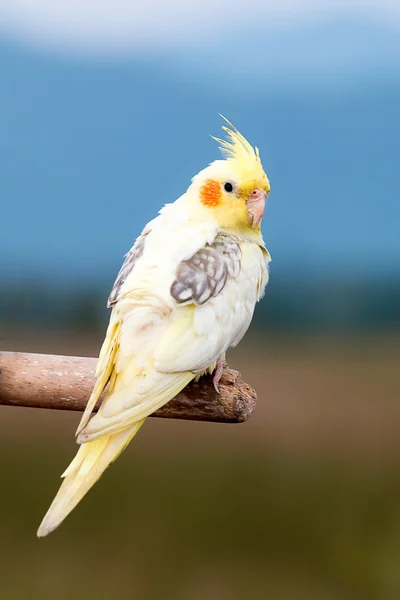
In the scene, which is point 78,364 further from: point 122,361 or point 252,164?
point 252,164

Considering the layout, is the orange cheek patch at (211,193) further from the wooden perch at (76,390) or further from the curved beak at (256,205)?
the wooden perch at (76,390)

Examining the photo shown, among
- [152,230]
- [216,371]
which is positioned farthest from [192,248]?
[216,371]

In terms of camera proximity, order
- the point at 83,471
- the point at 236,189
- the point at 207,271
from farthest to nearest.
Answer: the point at 236,189, the point at 207,271, the point at 83,471

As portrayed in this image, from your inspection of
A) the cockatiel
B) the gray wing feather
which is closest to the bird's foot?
the cockatiel

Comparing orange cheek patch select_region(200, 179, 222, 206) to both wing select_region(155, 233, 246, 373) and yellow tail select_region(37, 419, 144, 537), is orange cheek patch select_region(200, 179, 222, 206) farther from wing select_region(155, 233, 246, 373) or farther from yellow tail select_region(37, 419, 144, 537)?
yellow tail select_region(37, 419, 144, 537)

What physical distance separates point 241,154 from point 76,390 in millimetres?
584

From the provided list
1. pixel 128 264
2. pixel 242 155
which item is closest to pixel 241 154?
pixel 242 155

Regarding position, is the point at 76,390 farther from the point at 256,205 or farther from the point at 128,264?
the point at 256,205

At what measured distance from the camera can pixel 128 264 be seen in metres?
1.60

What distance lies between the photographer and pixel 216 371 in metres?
1.58

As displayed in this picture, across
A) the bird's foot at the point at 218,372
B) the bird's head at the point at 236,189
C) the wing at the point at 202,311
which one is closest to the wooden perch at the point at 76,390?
the bird's foot at the point at 218,372

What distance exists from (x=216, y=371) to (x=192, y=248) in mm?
249

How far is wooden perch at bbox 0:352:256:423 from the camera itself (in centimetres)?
158

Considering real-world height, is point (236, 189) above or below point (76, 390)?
above
